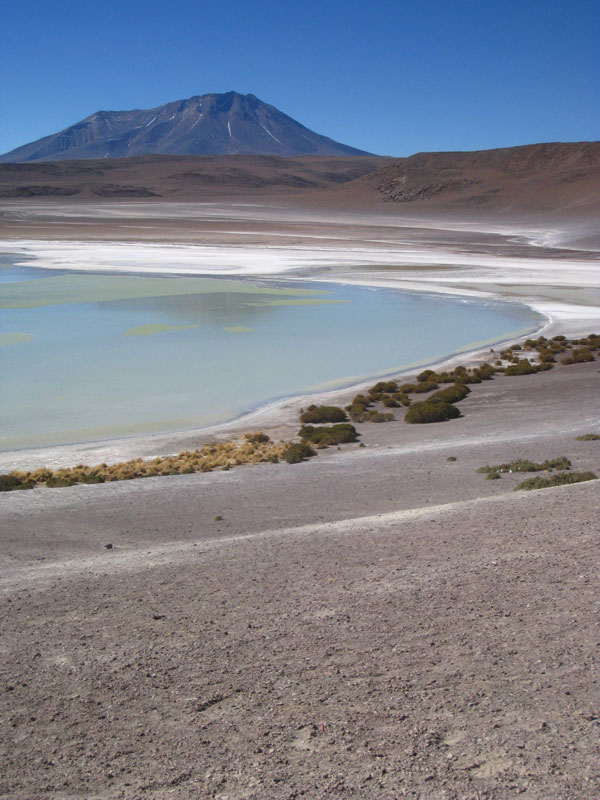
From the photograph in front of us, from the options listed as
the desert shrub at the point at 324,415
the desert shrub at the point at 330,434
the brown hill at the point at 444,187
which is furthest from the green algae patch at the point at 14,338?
the brown hill at the point at 444,187

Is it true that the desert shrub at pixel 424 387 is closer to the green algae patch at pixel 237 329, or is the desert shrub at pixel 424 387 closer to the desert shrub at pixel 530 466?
the desert shrub at pixel 530 466

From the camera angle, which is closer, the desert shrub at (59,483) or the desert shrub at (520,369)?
the desert shrub at (59,483)

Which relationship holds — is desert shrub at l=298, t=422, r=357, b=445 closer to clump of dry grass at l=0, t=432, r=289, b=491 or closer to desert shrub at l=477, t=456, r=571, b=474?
clump of dry grass at l=0, t=432, r=289, b=491

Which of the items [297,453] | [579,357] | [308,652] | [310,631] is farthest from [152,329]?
[308,652]

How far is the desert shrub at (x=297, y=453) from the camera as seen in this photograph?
14.1 m

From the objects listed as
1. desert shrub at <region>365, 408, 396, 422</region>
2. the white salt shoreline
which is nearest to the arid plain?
the white salt shoreline

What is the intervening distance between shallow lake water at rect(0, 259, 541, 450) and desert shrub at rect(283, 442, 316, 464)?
4014mm

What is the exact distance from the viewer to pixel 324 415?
58.9ft

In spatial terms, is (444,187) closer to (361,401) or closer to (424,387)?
(424,387)

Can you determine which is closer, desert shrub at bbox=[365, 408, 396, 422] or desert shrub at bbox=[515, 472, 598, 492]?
desert shrub at bbox=[515, 472, 598, 492]

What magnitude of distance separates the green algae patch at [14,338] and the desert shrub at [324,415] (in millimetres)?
14234

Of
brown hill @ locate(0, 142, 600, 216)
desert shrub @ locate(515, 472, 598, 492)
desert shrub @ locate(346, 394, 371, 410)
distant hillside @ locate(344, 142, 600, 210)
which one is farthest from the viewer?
brown hill @ locate(0, 142, 600, 216)

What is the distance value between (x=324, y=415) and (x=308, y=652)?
12551 mm

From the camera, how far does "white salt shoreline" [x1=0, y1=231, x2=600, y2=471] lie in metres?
16.0
